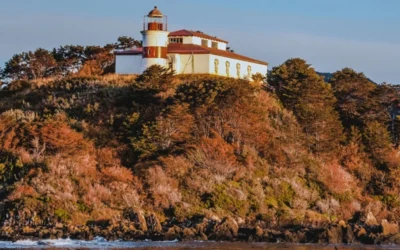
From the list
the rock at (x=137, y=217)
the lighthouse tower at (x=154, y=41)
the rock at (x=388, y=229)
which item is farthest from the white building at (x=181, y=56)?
the rock at (x=388, y=229)

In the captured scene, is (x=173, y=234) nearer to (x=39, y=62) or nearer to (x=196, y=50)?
(x=196, y=50)

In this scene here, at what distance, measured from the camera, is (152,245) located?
41719 millimetres

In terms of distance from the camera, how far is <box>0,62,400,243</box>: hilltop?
47188 mm

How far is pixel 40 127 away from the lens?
172 feet

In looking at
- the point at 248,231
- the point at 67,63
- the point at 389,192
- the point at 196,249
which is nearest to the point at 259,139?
the point at 389,192

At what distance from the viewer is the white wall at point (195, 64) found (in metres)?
66.3

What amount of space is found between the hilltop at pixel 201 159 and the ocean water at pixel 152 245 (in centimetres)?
133

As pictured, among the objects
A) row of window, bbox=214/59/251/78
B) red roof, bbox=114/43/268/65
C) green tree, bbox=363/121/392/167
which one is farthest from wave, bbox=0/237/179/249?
row of window, bbox=214/59/251/78

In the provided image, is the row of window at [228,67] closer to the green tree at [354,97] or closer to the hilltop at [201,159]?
the hilltop at [201,159]

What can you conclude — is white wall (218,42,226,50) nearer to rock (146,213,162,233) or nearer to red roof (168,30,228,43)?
red roof (168,30,228,43)

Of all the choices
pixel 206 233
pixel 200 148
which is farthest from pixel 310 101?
pixel 206 233

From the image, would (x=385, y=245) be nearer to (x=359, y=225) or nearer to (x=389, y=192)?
(x=359, y=225)

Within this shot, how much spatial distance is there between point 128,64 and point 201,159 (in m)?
15.4

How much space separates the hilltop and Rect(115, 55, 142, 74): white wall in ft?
6.35
